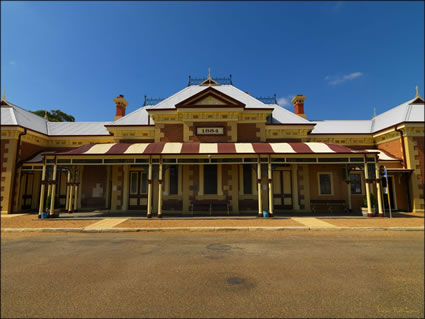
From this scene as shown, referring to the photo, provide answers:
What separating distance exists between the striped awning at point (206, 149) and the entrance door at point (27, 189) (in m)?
5.84

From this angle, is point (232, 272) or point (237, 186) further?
point (237, 186)

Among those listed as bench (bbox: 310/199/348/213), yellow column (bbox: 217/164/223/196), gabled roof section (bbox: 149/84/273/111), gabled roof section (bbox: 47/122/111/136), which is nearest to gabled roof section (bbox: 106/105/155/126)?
gabled roof section (bbox: 149/84/273/111)

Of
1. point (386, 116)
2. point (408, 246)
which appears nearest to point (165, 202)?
point (408, 246)

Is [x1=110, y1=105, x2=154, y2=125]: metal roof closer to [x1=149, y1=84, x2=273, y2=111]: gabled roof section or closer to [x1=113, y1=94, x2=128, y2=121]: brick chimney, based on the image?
[x1=149, y1=84, x2=273, y2=111]: gabled roof section

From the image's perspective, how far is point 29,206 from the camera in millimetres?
18203

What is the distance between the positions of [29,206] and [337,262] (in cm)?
2118

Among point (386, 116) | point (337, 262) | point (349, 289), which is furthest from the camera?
point (386, 116)

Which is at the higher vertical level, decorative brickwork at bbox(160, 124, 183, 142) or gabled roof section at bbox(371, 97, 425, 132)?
gabled roof section at bbox(371, 97, 425, 132)

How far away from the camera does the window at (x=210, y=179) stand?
16.8 meters

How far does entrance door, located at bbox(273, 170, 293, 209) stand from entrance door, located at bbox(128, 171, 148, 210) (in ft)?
31.5

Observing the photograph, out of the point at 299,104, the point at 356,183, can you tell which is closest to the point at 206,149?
the point at 356,183

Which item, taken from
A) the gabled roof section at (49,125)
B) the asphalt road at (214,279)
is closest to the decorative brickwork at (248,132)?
the asphalt road at (214,279)

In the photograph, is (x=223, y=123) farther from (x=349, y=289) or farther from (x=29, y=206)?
(x=29, y=206)

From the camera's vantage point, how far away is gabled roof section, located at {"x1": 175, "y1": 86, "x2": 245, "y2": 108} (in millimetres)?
17375
